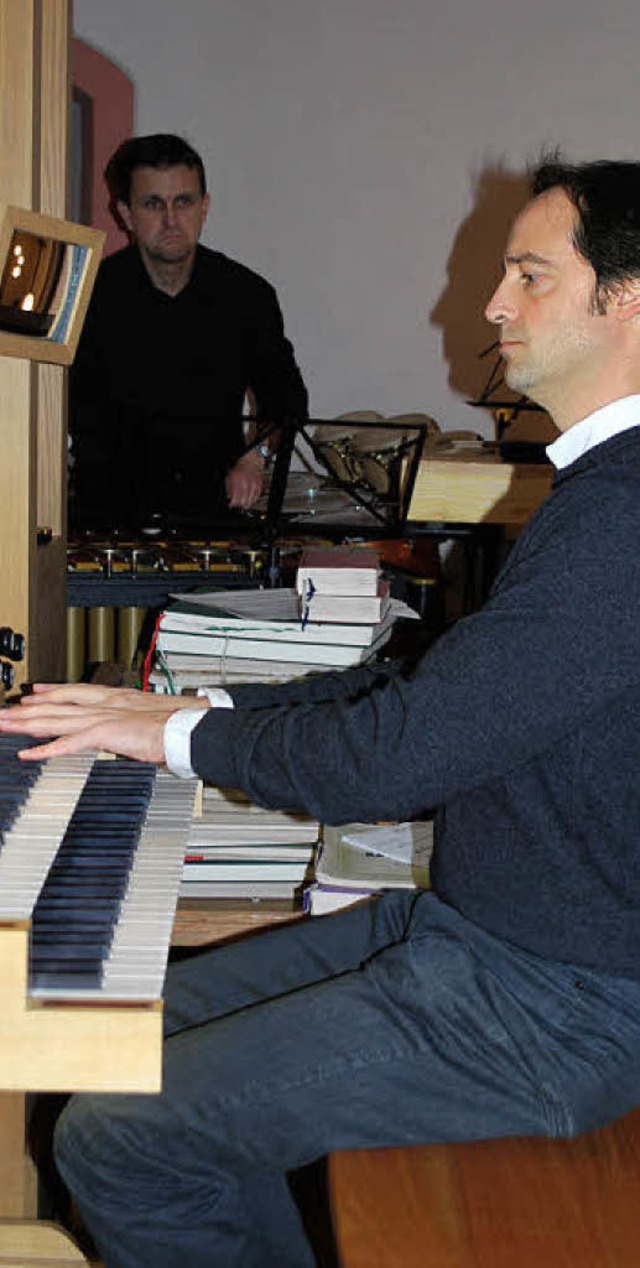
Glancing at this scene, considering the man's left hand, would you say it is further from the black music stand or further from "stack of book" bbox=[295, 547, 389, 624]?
the black music stand

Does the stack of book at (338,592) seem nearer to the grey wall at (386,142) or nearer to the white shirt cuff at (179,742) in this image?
the white shirt cuff at (179,742)

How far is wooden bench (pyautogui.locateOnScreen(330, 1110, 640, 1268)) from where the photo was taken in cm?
147

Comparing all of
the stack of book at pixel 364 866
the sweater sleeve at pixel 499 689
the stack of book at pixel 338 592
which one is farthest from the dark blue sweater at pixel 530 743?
the stack of book at pixel 338 592

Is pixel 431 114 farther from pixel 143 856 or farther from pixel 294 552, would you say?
pixel 143 856

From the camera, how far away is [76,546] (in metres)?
3.34

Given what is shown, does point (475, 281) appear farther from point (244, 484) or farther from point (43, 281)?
point (43, 281)

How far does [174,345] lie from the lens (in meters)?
5.26

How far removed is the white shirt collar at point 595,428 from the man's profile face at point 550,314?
34 millimetres

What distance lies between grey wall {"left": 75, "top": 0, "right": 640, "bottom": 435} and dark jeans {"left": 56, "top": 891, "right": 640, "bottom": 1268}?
531cm

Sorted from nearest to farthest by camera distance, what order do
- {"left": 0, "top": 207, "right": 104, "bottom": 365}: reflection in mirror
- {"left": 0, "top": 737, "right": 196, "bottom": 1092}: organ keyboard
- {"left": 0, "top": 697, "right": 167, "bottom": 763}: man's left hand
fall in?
1. {"left": 0, "top": 737, "right": 196, "bottom": 1092}: organ keyboard
2. {"left": 0, "top": 697, "right": 167, "bottom": 763}: man's left hand
3. {"left": 0, "top": 207, "right": 104, "bottom": 365}: reflection in mirror

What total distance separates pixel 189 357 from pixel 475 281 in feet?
6.46

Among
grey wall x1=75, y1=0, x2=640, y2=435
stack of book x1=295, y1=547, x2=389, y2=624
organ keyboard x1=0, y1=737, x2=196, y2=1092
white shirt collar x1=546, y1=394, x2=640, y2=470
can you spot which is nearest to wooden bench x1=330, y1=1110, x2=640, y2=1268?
organ keyboard x1=0, y1=737, x2=196, y2=1092

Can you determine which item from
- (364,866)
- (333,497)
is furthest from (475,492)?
(333,497)

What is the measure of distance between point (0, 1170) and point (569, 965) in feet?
3.29
